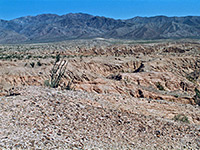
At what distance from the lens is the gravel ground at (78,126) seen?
20.9 ft

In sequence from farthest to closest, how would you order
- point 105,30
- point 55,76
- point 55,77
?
point 105,30 → point 55,76 → point 55,77

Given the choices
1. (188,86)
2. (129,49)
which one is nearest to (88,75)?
(188,86)

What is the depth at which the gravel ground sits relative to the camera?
6383mm

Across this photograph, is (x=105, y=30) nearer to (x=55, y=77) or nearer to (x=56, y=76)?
(x=56, y=76)

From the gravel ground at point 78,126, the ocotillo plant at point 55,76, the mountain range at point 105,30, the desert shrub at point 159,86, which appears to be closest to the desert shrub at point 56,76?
the ocotillo plant at point 55,76

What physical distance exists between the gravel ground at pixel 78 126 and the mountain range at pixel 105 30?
4385 inches

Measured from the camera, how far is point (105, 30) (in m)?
177

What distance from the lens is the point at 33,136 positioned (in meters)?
6.33

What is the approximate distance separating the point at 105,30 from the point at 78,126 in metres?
172

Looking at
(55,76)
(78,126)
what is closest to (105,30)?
(55,76)

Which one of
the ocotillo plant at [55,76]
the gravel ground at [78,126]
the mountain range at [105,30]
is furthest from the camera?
the mountain range at [105,30]

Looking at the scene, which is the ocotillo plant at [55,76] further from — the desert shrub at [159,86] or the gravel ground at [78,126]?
the desert shrub at [159,86]

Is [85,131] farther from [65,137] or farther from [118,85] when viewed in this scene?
[118,85]

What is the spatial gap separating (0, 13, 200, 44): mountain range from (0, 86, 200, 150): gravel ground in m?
111
